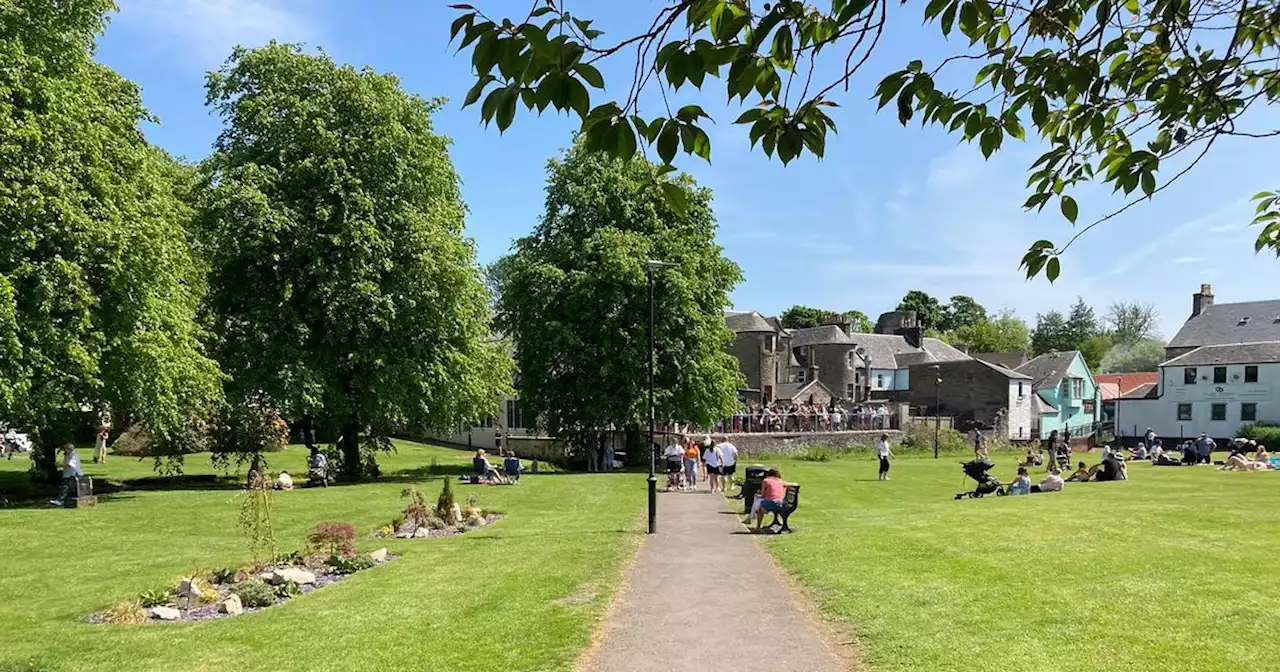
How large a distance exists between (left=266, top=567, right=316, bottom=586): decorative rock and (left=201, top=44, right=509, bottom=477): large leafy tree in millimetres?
16931

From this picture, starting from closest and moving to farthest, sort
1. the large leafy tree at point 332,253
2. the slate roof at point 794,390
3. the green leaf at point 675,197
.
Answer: the green leaf at point 675,197, the large leafy tree at point 332,253, the slate roof at point 794,390

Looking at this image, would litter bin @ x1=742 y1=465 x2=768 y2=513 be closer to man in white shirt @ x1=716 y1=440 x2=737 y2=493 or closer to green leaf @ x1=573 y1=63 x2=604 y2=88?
man in white shirt @ x1=716 y1=440 x2=737 y2=493

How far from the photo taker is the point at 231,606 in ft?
37.6

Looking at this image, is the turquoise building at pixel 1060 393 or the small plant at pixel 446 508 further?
the turquoise building at pixel 1060 393

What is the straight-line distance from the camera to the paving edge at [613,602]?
29.2 ft

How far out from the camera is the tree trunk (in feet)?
113

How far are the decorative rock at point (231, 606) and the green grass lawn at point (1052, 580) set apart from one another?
7454mm

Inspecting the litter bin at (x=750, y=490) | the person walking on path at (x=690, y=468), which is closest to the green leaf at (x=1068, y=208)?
the litter bin at (x=750, y=490)

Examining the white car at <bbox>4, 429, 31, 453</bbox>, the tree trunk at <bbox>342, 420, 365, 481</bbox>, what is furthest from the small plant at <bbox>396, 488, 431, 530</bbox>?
the white car at <bbox>4, 429, 31, 453</bbox>

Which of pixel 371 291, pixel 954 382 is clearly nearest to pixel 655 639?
pixel 371 291

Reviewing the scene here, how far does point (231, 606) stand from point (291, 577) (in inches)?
64.8

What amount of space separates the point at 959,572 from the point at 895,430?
166 feet

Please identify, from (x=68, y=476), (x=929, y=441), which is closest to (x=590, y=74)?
(x=68, y=476)

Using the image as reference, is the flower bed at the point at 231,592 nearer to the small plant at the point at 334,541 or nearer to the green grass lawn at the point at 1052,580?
the small plant at the point at 334,541
